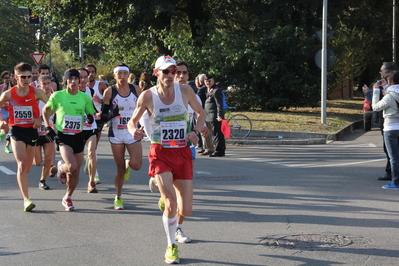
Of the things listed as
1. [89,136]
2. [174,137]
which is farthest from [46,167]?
[174,137]

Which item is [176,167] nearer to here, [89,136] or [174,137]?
[174,137]

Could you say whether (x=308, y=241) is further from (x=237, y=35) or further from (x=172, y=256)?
(x=237, y=35)

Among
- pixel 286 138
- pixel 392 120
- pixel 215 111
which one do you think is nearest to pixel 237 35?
pixel 286 138

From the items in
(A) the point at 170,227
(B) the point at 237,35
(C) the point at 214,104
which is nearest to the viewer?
(A) the point at 170,227

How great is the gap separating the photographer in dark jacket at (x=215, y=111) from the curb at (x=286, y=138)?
128 inches

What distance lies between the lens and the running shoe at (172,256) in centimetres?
564

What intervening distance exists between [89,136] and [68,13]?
20.6m

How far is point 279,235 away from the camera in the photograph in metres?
6.76

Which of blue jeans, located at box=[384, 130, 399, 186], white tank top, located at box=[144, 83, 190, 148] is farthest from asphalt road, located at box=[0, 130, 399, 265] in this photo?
white tank top, located at box=[144, 83, 190, 148]

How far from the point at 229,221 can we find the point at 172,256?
80.2 inches

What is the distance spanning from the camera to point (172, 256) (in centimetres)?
566

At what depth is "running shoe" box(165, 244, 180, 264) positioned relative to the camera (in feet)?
18.5

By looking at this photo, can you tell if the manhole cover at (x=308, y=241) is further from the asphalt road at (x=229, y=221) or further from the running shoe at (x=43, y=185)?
the running shoe at (x=43, y=185)

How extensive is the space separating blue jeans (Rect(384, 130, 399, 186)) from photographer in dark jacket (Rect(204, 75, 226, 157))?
523 centimetres
